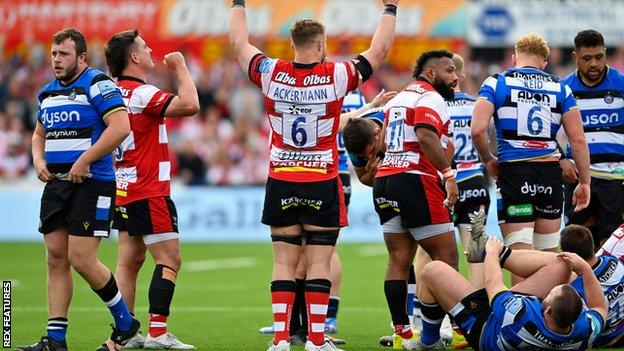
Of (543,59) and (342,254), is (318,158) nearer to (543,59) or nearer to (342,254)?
(543,59)

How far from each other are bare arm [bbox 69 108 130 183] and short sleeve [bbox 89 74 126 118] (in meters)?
0.05

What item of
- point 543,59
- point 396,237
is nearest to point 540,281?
point 396,237

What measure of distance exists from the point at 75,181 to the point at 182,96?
4.05ft

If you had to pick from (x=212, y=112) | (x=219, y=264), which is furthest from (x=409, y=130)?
(x=212, y=112)

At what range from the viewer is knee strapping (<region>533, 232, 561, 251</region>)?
1139 cm

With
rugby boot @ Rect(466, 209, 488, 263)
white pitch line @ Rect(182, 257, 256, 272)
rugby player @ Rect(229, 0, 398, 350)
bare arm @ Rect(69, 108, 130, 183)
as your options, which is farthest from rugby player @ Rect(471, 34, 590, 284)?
white pitch line @ Rect(182, 257, 256, 272)

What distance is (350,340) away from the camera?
11.6 meters

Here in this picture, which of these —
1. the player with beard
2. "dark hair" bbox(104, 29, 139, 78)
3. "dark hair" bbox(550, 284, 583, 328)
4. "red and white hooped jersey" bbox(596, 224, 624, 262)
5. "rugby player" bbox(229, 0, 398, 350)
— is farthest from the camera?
"dark hair" bbox(104, 29, 139, 78)

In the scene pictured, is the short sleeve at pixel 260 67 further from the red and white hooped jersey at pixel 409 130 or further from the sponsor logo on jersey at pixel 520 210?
Answer: the sponsor logo on jersey at pixel 520 210

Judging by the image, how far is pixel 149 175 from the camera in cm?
1084

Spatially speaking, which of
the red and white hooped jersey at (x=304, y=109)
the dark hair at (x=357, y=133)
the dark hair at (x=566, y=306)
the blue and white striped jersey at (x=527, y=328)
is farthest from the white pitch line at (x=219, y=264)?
the dark hair at (x=566, y=306)

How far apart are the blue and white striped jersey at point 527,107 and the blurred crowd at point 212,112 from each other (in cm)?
1415

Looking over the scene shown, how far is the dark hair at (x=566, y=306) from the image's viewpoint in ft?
29.5

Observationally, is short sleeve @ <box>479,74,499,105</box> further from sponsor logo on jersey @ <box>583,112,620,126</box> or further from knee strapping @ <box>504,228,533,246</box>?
sponsor logo on jersey @ <box>583,112,620,126</box>
